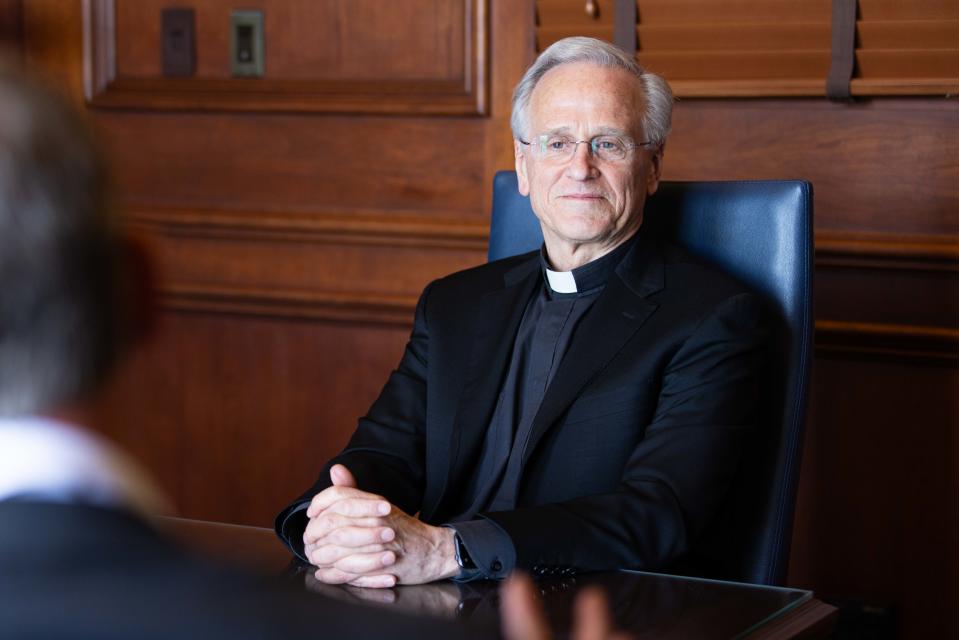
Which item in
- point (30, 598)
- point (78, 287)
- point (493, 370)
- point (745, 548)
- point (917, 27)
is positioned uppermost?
point (917, 27)

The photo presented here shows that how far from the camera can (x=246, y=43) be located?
3.32 meters

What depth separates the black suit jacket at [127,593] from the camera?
57cm

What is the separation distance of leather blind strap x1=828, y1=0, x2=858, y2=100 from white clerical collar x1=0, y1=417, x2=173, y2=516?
2292 mm

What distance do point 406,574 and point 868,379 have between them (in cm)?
151

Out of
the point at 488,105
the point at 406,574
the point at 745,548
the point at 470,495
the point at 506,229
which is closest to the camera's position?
the point at 406,574

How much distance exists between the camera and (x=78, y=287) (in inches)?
24.5

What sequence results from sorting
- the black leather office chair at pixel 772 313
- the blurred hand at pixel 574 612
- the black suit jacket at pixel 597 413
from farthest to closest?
the black leather office chair at pixel 772 313, the black suit jacket at pixel 597 413, the blurred hand at pixel 574 612

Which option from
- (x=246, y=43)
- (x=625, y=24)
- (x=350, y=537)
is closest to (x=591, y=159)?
(x=625, y=24)

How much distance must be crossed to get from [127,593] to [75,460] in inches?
3.3

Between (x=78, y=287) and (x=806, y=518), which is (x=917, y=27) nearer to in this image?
(x=806, y=518)

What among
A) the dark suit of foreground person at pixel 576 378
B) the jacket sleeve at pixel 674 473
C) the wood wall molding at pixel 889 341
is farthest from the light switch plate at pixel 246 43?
the jacket sleeve at pixel 674 473

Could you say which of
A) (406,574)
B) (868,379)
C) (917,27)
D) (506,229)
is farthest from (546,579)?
(917,27)

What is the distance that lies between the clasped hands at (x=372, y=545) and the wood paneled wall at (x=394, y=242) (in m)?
1.03

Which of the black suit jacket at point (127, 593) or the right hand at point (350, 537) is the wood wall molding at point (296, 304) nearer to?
the right hand at point (350, 537)
